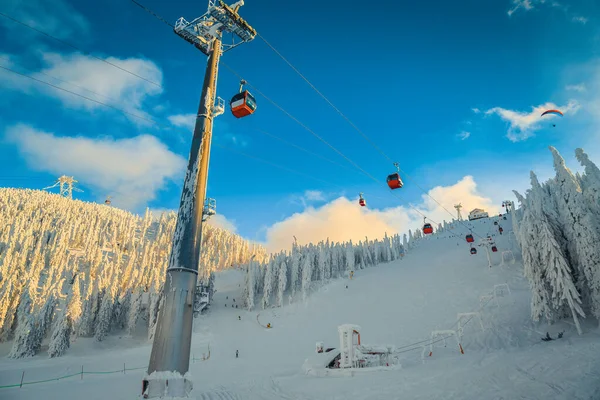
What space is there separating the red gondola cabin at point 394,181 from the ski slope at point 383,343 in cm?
902

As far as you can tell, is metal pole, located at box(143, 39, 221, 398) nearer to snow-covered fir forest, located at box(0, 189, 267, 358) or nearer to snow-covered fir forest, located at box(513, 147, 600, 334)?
snow-covered fir forest, located at box(513, 147, 600, 334)

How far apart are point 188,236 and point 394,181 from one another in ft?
40.4

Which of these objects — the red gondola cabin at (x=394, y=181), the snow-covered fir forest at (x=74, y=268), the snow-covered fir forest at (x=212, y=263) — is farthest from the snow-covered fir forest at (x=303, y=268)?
the red gondola cabin at (x=394, y=181)

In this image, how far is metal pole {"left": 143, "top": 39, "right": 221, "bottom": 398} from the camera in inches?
260

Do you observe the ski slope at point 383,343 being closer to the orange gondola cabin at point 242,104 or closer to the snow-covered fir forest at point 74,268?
the snow-covered fir forest at point 74,268

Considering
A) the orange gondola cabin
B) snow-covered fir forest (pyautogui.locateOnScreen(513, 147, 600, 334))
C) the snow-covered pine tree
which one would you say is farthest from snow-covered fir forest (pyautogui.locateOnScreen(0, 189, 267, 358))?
the snow-covered pine tree

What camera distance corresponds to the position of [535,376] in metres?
11.7

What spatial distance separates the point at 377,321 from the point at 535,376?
106 feet

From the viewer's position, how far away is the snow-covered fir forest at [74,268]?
46.5 m

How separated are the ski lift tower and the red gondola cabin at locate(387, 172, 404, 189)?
410 inches

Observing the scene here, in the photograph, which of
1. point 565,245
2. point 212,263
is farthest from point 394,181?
point 212,263

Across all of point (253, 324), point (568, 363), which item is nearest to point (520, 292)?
point (568, 363)

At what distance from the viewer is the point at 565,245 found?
23.6m

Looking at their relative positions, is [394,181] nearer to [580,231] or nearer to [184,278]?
[184,278]
